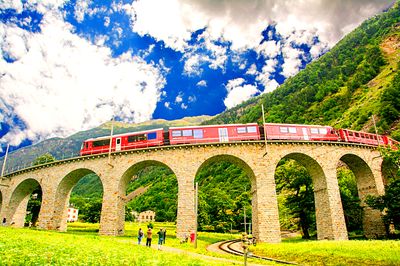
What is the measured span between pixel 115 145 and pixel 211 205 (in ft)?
82.8

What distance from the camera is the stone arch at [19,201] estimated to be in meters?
38.6

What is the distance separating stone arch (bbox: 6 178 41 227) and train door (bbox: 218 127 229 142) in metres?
26.8

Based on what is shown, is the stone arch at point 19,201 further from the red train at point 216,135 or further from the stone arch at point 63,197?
the red train at point 216,135

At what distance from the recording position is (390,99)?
62.4m

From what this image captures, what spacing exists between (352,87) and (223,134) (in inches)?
3212

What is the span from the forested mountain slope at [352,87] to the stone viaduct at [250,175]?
32945 millimetres

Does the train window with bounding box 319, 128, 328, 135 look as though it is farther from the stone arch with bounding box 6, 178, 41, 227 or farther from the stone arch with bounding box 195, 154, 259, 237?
the stone arch with bounding box 6, 178, 41, 227

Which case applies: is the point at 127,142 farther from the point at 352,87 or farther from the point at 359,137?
the point at 352,87

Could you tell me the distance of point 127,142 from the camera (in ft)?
107

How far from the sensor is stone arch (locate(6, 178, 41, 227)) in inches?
1521

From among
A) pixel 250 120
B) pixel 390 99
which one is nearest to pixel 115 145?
pixel 390 99

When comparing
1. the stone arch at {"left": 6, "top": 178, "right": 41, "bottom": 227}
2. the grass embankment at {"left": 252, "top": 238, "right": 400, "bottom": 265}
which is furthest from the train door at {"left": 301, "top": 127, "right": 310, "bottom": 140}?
the stone arch at {"left": 6, "top": 178, "right": 41, "bottom": 227}

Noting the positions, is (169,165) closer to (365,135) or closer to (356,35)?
(365,135)

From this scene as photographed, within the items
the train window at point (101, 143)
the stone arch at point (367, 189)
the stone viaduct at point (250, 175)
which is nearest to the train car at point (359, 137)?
the stone viaduct at point (250, 175)
